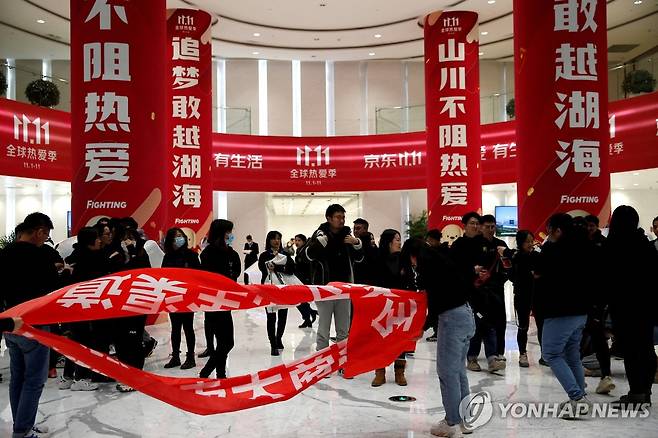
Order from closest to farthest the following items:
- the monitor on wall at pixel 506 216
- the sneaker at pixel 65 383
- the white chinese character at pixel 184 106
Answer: the sneaker at pixel 65 383 → the white chinese character at pixel 184 106 → the monitor on wall at pixel 506 216

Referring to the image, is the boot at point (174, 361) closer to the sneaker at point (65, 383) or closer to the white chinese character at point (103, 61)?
the sneaker at point (65, 383)

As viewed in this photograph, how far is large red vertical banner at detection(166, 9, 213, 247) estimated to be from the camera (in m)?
11.0

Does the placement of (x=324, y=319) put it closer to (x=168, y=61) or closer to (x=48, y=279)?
(x=48, y=279)

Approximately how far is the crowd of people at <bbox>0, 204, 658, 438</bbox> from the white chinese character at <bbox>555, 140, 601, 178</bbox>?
78.2 inches

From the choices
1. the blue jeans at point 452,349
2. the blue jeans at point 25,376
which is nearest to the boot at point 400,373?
the blue jeans at point 452,349

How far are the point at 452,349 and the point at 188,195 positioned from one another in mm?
8413

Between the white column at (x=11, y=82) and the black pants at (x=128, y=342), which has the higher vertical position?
the white column at (x=11, y=82)

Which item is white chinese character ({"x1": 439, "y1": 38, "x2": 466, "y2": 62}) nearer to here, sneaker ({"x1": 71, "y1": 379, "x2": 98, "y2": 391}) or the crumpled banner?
the crumpled banner

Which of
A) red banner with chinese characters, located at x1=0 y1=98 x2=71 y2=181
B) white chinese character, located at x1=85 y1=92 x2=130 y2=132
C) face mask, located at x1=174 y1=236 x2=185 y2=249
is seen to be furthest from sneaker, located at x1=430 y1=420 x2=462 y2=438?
red banner with chinese characters, located at x1=0 y1=98 x2=71 y2=181

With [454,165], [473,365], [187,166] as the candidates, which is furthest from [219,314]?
[454,165]

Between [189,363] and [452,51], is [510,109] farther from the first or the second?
[189,363]

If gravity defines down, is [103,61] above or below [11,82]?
below

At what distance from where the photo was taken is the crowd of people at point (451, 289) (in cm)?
337

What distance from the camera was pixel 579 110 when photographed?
7.39 m
